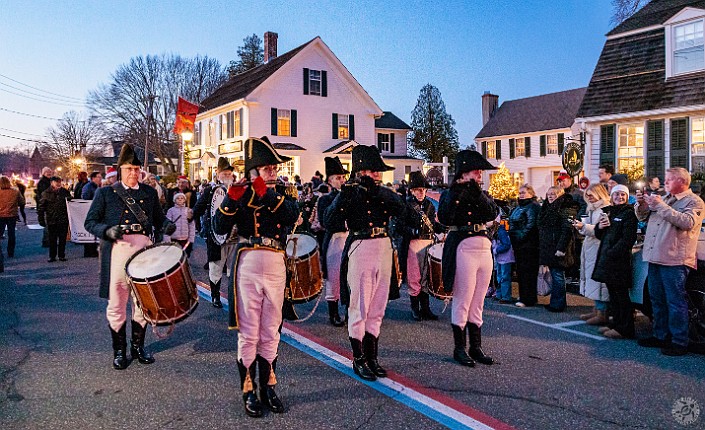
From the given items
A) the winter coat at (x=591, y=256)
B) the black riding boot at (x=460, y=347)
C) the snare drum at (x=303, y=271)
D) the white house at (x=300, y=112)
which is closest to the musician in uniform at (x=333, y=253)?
the snare drum at (x=303, y=271)

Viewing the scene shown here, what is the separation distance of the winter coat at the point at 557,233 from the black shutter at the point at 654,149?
12619mm

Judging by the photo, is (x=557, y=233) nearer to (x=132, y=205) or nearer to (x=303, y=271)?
(x=303, y=271)

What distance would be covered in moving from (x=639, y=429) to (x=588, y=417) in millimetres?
362

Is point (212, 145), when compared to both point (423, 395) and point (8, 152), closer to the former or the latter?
point (423, 395)

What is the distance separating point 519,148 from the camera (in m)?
47.1

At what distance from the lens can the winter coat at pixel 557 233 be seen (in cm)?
860

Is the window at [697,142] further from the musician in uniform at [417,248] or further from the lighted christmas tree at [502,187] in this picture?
the musician in uniform at [417,248]

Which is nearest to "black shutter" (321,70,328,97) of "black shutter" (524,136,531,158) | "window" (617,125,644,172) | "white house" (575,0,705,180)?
"black shutter" (524,136,531,158)

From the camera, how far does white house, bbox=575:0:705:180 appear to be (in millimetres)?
18281

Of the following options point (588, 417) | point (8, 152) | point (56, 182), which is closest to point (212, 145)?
point (56, 182)

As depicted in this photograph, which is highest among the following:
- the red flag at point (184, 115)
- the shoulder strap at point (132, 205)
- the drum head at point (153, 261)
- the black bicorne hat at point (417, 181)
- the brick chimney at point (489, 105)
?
the brick chimney at point (489, 105)

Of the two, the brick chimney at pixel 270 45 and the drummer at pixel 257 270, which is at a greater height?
the brick chimney at pixel 270 45

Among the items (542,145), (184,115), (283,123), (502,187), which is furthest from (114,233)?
(542,145)

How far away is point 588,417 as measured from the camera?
461cm
